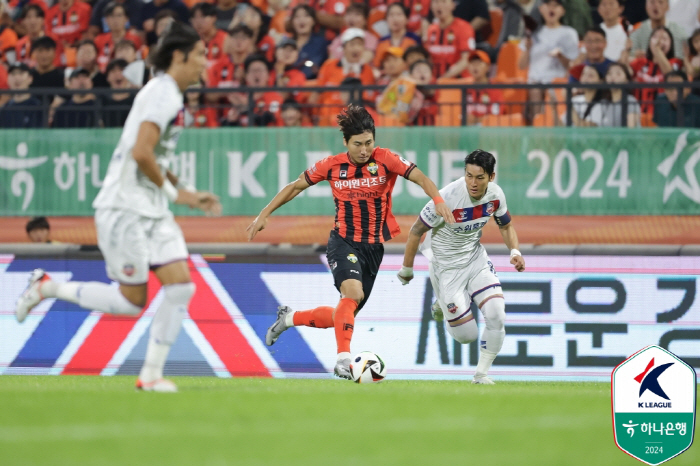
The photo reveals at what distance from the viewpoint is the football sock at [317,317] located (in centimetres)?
887

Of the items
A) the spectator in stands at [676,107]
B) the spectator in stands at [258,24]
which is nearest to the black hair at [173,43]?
the spectator in stands at [676,107]

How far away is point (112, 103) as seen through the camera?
43.2ft

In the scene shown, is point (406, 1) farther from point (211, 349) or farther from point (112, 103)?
point (211, 349)

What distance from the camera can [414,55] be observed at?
13.0 m

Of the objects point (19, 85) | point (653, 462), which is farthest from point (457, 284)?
point (19, 85)

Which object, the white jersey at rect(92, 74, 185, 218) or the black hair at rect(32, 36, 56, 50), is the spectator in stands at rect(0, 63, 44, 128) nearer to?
the black hair at rect(32, 36, 56, 50)

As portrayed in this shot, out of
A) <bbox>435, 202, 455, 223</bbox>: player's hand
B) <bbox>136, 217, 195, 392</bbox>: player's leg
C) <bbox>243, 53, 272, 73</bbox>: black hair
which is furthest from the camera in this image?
<bbox>243, 53, 272, 73</bbox>: black hair

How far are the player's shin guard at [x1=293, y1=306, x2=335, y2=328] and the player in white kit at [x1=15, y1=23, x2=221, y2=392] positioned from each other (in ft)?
9.30

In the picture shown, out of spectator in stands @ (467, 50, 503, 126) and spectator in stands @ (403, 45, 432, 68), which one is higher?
spectator in stands @ (403, 45, 432, 68)

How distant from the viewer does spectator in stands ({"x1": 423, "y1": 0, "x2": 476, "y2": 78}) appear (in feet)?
43.9

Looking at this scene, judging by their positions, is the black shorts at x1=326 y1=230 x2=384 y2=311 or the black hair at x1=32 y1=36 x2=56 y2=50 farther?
the black hair at x1=32 y1=36 x2=56 y2=50

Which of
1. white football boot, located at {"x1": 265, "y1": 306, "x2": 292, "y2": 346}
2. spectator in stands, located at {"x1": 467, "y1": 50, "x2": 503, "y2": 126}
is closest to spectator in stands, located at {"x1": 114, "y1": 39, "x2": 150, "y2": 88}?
spectator in stands, located at {"x1": 467, "y1": 50, "x2": 503, "y2": 126}

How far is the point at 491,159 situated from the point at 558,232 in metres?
3.73

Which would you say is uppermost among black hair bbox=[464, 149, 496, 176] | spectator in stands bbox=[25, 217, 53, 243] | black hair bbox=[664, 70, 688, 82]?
black hair bbox=[664, 70, 688, 82]
